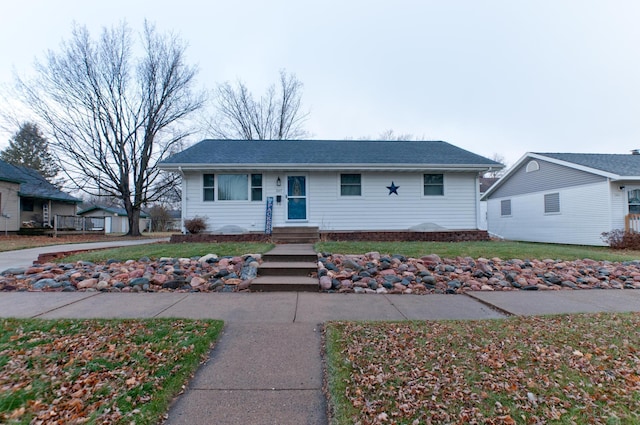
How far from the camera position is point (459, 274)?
230 inches

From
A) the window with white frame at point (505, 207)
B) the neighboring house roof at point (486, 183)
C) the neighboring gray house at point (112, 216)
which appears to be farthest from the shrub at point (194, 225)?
the neighboring gray house at point (112, 216)

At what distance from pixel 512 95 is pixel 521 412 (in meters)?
18.6

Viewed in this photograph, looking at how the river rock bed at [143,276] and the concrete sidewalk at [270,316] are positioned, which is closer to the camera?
the concrete sidewalk at [270,316]

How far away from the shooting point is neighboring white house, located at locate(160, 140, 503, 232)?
1063 centimetres

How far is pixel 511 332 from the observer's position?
315cm

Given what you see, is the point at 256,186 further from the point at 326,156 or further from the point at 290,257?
the point at 290,257

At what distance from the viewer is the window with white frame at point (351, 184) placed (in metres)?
11.1

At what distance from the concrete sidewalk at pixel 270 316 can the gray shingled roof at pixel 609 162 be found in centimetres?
1075

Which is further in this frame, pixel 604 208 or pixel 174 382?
pixel 604 208

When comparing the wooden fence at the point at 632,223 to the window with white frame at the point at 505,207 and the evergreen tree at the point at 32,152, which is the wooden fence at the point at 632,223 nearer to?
the window with white frame at the point at 505,207

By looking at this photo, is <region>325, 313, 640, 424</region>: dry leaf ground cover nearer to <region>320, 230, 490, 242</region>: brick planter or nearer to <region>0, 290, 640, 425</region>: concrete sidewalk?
<region>0, 290, 640, 425</region>: concrete sidewalk

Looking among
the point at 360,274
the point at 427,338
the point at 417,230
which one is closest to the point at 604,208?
the point at 417,230

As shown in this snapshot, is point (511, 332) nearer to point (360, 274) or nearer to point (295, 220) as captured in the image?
point (360, 274)

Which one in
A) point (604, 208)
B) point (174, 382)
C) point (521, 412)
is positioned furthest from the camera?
point (604, 208)
